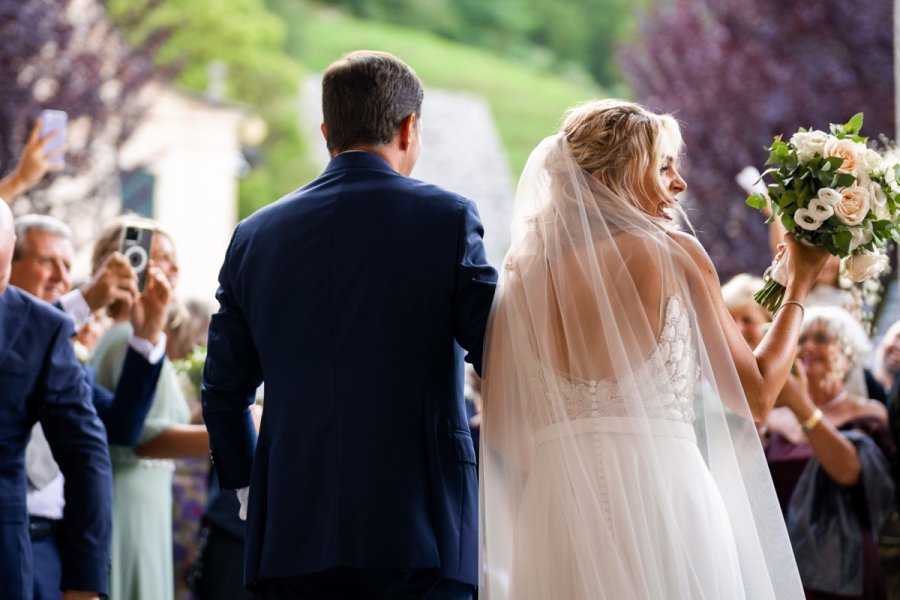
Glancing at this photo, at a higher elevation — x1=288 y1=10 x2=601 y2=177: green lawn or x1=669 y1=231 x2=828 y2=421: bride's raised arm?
x1=288 y1=10 x2=601 y2=177: green lawn

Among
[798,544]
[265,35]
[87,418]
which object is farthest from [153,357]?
[265,35]

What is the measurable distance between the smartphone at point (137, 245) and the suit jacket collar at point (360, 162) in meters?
1.79

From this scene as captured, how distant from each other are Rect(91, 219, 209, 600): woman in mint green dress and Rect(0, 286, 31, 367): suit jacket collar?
3.73ft

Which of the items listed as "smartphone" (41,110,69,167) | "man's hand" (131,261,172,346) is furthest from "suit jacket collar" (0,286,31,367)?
"smartphone" (41,110,69,167)

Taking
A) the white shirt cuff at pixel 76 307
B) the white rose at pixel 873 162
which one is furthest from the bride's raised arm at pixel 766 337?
the white shirt cuff at pixel 76 307

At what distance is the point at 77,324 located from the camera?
5133 millimetres

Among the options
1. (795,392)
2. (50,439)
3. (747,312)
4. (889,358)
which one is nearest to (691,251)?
(50,439)

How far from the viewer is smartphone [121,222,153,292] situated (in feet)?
16.6

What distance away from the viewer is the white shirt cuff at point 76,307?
16.7 ft

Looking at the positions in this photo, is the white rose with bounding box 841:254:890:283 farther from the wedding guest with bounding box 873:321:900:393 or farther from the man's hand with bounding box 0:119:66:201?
the man's hand with bounding box 0:119:66:201

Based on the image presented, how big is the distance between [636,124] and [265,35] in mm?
34307

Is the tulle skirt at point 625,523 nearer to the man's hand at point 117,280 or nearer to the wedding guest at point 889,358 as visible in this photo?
the man's hand at point 117,280

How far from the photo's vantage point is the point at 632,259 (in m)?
3.40

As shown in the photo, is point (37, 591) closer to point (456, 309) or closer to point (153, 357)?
point (153, 357)
